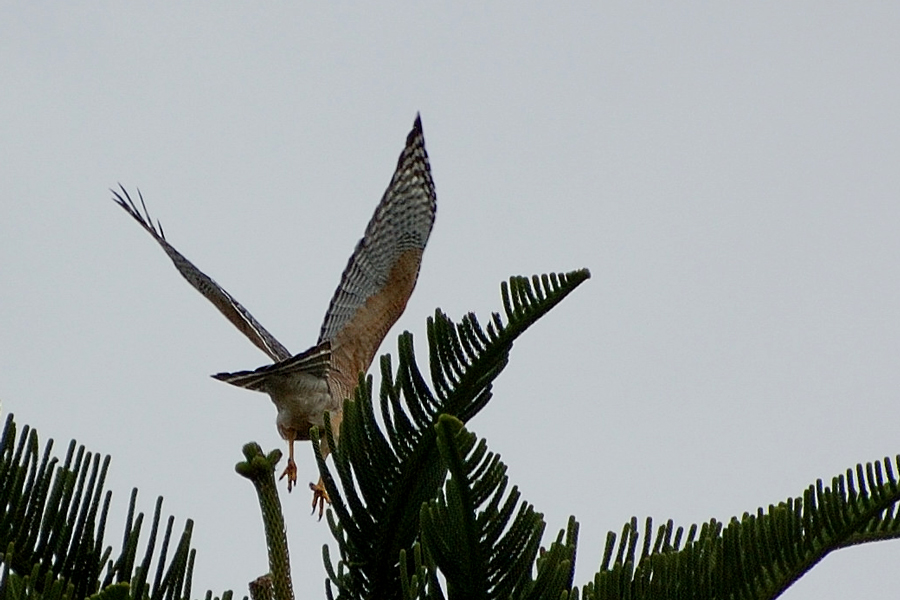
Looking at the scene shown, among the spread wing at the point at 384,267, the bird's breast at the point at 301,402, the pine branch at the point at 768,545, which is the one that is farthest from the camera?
the spread wing at the point at 384,267

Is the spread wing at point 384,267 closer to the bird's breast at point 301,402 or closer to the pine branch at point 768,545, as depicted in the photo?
the bird's breast at point 301,402

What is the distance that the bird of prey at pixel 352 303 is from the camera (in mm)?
5859

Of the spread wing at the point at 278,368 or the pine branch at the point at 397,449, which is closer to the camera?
the pine branch at the point at 397,449

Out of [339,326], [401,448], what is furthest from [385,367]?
[339,326]

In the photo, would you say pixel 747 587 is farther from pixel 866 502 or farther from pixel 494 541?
pixel 494 541

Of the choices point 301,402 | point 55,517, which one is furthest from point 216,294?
point 55,517

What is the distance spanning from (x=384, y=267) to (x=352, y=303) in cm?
29

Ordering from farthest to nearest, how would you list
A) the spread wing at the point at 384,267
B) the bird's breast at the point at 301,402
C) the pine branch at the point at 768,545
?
1. the spread wing at the point at 384,267
2. the bird's breast at the point at 301,402
3. the pine branch at the point at 768,545

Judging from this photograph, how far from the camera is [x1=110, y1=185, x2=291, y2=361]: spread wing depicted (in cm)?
615

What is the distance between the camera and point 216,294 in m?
6.12

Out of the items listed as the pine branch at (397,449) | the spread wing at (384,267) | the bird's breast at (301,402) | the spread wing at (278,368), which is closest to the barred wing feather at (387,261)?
the spread wing at (384,267)

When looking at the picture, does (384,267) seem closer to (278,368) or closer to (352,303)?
(352,303)

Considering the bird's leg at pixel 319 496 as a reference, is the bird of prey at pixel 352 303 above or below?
above

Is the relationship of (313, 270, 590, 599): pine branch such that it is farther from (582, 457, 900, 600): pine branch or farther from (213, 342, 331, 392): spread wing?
(213, 342, 331, 392): spread wing
